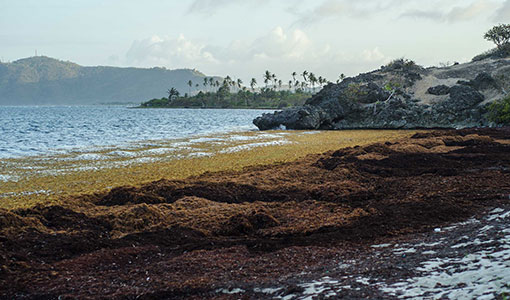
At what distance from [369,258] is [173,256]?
10.5ft

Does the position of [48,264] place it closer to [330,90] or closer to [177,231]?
[177,231]

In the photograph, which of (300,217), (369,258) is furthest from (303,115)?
(369,258)

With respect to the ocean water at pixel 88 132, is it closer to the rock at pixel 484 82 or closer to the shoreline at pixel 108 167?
the shoreline at pixel 108 167

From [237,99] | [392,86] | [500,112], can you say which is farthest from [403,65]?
[237,99]

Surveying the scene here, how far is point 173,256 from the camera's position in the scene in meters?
7.13

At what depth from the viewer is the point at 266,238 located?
26.6ft

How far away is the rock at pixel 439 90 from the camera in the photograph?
53.5 m

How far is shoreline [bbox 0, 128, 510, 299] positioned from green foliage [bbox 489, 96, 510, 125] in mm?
26342

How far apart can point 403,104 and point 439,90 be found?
7.64 meters

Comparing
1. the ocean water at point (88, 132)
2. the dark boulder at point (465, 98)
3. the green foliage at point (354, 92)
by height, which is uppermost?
the green foliage at point (354, 92)

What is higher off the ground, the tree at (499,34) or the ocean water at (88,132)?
the tree at (499,34)

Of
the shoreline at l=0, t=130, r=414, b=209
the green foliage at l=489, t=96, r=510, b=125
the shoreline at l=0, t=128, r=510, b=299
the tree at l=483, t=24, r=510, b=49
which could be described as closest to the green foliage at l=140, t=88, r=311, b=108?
the tree at l=483, t=24, r=510, b=49

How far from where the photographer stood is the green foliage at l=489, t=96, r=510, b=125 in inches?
1431

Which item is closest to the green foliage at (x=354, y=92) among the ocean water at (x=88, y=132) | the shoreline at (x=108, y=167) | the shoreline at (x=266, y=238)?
the ocean water at (x=88, y=132)
